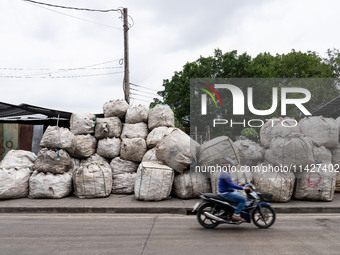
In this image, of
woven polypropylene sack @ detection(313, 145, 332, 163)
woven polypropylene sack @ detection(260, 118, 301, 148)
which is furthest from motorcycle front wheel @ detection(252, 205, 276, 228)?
woven polypropylene sack @ detection(313, 145, 332, 163)

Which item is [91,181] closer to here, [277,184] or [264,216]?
[264,216]

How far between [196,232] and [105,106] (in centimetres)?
536

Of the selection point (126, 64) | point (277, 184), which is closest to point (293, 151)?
point (277, 184)

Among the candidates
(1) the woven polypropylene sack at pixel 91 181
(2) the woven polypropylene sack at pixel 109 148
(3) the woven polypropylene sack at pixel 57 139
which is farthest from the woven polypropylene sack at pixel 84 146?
(1) the woven polypropylene sack at pixel 91 181

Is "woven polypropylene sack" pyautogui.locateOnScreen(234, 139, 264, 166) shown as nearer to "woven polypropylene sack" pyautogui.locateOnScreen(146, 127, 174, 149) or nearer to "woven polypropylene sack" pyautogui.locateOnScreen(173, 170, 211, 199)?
"woven polypropylene sack" pyautogui.locateOnScreen(173, 170, 211, 199)

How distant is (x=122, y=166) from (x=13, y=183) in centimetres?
270

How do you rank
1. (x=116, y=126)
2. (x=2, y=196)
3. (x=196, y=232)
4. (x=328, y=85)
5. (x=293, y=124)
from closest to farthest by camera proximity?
(x=196, y=232)
(x=2, y=196)
(x=293, y=124)
(x=116, y=126)
(x=328, y=85)

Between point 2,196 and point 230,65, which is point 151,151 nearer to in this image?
point 2,196

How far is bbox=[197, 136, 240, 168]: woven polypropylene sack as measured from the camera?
7.19 m

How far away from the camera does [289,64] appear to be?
30.0m

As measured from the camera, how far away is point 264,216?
5.24 meters

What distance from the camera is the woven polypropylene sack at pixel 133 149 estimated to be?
322 inches

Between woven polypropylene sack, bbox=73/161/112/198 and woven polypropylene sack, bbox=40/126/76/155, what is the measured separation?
757 millimetres

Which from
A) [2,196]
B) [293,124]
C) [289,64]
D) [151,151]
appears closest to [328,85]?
[289,64]
